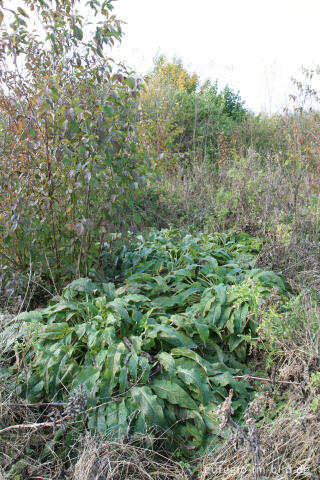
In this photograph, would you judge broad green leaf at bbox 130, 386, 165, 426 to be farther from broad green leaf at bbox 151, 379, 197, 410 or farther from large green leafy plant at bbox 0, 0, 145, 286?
large green leafy plant at bbox 0, 0, 145, 286

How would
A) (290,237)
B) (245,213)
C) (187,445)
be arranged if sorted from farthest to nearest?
(245,213) → (290,237) → (187,445)

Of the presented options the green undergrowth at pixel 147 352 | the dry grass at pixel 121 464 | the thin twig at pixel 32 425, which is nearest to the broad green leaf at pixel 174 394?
the green undergrowth at pixel 147 352

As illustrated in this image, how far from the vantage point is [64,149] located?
2887mm

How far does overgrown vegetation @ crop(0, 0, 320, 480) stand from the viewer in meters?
2.13

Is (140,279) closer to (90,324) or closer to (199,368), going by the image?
(90,324)

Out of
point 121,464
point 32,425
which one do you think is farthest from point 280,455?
point 32,425

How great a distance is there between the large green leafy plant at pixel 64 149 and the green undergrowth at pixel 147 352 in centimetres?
49

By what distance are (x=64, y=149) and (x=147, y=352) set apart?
146 centimetres

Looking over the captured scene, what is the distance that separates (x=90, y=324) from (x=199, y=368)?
2.49 feet

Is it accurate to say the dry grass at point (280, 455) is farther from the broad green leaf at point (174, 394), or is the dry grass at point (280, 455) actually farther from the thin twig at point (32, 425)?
the thin twig at point (32, 425)

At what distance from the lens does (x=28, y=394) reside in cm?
250

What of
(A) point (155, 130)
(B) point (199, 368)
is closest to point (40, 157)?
(B) point (199, 368)

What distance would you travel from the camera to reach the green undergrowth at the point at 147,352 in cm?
232

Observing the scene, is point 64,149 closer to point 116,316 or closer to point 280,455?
point 116,316
